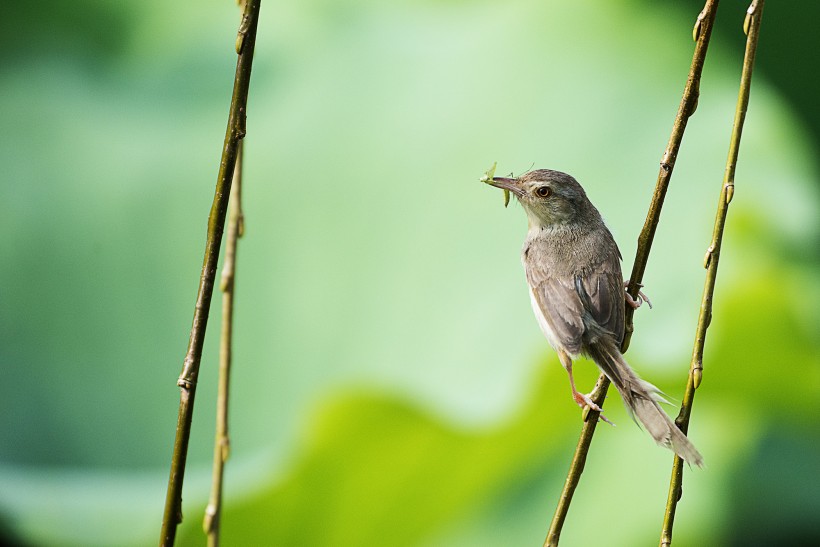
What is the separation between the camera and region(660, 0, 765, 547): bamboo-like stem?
1.05 meters

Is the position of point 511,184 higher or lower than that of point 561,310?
higher

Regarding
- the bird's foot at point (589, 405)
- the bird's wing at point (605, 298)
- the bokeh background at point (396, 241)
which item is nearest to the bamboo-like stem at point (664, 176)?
the bird's foot at point (589, 405)

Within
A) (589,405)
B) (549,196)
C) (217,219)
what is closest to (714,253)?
(589,405)

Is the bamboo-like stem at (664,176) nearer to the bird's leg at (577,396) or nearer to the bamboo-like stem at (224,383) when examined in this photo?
the bird's leg at (577,396)

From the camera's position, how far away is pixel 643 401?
3.96 ft

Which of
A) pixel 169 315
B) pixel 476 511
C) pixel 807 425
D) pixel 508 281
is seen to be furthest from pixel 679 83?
pixel 169 315

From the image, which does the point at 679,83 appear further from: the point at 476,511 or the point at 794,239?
the point at 476,511

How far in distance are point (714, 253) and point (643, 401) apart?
228 mm

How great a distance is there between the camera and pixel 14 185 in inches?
128

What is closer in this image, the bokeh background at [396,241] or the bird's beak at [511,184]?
the bird's beak at [511,184]

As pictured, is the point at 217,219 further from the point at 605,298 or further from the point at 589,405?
the point at 605,298

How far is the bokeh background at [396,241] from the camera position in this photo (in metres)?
2.56

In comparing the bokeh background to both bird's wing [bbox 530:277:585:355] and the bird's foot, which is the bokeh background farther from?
the bird's foot

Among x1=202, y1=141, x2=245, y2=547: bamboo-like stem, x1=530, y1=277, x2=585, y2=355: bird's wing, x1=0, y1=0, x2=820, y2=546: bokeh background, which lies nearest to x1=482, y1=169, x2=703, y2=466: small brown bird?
x1=530, y1=277, x2=585, y2=355: bird's wing
